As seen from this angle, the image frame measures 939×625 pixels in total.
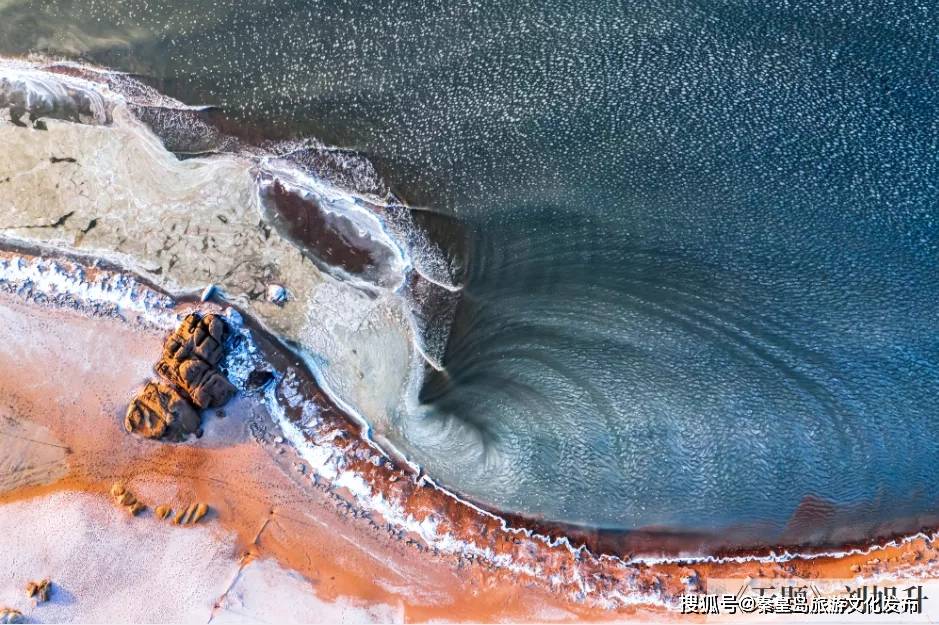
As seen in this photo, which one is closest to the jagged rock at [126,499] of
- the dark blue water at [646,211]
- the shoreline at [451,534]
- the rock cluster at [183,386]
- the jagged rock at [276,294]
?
the rock cluster at [183,386]

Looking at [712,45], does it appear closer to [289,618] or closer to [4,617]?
[289,618]

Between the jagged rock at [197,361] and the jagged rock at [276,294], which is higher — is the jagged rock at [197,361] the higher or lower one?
the lower one

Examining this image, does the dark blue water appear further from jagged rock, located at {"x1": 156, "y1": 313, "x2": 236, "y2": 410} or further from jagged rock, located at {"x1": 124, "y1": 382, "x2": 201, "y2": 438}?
jagged rock, located at {"x1": 124, "y1": 382, "x2": 201, "y2": 438}

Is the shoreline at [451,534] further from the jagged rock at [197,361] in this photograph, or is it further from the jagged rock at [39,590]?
the jagged rock at [39,590]

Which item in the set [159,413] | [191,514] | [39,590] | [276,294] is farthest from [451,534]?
[39,590]

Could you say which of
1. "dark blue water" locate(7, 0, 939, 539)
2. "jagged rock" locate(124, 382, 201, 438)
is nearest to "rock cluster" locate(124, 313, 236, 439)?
"jagged rock" locate(124, 382, 201, 438)

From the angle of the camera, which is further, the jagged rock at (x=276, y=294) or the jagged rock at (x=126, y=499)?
the jagged rock at (x=276, y=294)

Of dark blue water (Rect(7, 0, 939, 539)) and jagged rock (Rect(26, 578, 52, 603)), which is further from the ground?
dark blue water (Rect(7, 0, 939, 539))

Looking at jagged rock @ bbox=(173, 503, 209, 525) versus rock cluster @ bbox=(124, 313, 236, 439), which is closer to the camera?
rock cluster @ bbox=(124, 313, 236, 439)
